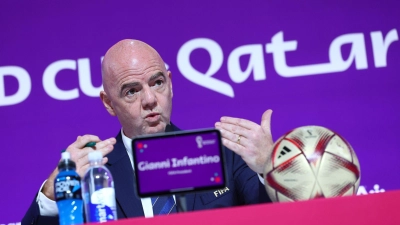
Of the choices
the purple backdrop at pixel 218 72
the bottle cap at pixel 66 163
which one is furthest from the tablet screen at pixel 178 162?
the purple backdrop at pixel 218 72

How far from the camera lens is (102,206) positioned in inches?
83.9

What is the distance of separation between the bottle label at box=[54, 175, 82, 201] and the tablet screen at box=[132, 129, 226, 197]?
0.31 metres

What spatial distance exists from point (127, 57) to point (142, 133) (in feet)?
0.91

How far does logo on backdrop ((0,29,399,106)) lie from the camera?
3.50m

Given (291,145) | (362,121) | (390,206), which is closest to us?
(390,206)

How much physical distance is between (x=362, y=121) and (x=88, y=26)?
47.1 inches

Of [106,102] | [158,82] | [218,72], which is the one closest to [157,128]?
[158,82]

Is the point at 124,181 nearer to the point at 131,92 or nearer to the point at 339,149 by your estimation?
the point at 131,92

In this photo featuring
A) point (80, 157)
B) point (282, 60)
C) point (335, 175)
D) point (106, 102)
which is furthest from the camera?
point (282, 60)

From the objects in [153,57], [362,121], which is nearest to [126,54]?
[153,57]

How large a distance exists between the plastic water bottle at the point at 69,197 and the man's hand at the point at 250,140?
509mm

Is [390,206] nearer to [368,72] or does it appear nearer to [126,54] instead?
[126,54]

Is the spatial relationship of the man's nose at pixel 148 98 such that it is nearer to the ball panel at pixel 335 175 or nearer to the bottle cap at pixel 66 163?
the bottle cap at pixel 66 163

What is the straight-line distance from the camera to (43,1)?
12.0 feet
